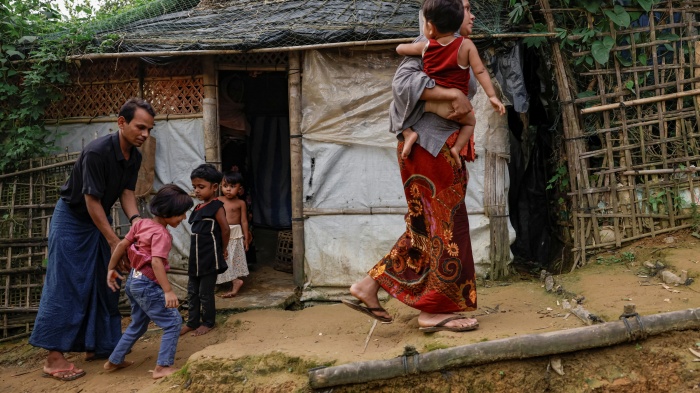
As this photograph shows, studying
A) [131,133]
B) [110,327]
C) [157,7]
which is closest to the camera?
[131,133]

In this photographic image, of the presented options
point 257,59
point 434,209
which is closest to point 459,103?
point 434,209

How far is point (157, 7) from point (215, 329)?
13.8 feet

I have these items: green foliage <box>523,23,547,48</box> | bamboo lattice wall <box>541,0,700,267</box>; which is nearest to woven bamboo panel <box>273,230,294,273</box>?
bamboo lattice wall <box>541,0,700,267</box>

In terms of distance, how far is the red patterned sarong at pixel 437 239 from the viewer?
11.6 feet

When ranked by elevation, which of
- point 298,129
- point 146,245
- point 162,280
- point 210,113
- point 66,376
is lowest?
point 66,376

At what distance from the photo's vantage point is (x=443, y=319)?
11.9ft

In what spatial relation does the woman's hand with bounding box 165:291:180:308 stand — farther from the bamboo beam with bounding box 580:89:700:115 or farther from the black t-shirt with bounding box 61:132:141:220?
the bamboo beam with bounding box 580:89:700:115

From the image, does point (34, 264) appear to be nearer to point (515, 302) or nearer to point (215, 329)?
point (215, 329)

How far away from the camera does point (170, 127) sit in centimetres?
649

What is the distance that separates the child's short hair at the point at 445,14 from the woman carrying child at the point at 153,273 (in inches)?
83.4

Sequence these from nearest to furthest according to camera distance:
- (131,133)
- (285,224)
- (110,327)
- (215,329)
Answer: (131,133) < (110,327) < (215,329) < (285,224)

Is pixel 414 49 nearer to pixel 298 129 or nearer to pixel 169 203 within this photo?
pixel 169 203

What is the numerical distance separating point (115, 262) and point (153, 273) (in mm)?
265

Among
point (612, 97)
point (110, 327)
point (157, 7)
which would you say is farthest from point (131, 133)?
point (612, 97)
